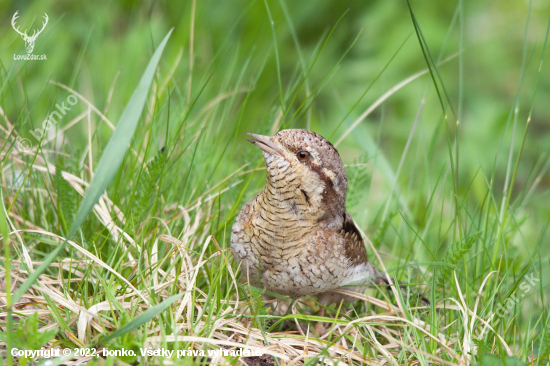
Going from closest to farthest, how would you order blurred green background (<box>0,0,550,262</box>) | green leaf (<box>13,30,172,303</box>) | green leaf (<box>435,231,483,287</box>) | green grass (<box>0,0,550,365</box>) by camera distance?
green leaf (<box>13,30,172,303</box>) < green grass (<box>0,0,550,365</box>) < green leaf (<box>435,231,483,287</box>) < blurred green background (<box>0,0,550,262</box>)

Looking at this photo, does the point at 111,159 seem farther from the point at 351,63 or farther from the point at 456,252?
the point at 351,63

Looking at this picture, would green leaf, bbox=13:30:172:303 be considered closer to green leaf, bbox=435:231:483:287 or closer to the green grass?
the green grass

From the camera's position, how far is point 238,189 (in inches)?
128

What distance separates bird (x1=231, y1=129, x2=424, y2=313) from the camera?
2.42 metres

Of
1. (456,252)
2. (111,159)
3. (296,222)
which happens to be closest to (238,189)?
(296,222)

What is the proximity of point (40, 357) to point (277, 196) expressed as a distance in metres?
1.17

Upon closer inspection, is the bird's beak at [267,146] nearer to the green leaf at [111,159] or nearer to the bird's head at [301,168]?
the bird's head at [301,168]


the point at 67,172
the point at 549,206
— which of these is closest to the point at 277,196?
the point at 67,172

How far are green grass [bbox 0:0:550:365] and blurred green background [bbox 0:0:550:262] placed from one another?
0.03 metres

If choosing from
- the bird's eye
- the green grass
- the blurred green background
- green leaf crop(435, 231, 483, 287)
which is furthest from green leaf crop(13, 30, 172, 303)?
the blurred green background

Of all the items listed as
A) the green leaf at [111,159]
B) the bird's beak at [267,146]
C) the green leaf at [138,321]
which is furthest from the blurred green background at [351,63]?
the green leaf at [138,321]

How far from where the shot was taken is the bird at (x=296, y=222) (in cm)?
242

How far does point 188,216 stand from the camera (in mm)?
2863

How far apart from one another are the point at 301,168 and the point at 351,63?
13.1 feet
